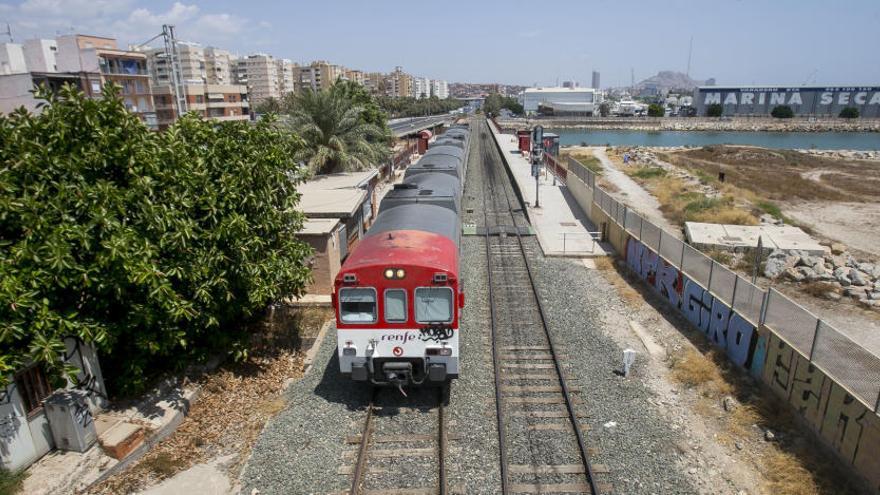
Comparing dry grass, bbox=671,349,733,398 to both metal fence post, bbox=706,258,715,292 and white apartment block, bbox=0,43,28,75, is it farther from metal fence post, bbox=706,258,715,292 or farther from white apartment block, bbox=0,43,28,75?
white apartment block, bbox=0,43,28,75

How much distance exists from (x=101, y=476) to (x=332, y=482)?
382cm

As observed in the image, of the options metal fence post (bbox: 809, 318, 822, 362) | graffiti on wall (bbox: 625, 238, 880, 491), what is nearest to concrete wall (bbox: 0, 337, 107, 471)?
graffiti on wall (bbox: 625, 238, 880, 491)

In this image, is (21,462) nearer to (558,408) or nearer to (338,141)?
(558,408)

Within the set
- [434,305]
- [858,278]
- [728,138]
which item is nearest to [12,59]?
[434,305]

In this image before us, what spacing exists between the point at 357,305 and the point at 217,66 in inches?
6889

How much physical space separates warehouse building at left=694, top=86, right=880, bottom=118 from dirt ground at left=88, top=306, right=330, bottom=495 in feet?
577

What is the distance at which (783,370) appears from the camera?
34.9ft

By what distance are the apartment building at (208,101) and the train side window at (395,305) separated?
228ft

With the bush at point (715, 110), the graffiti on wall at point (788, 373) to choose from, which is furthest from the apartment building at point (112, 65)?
the bush at point (715, 110)

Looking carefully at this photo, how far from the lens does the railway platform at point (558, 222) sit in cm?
2209

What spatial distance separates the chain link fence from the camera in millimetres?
8750

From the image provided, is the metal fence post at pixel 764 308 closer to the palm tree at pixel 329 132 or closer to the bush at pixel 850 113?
the palm tree at pixel 329 132

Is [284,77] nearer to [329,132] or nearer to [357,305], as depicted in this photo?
[329,132]

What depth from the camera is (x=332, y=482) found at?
8617 mm
